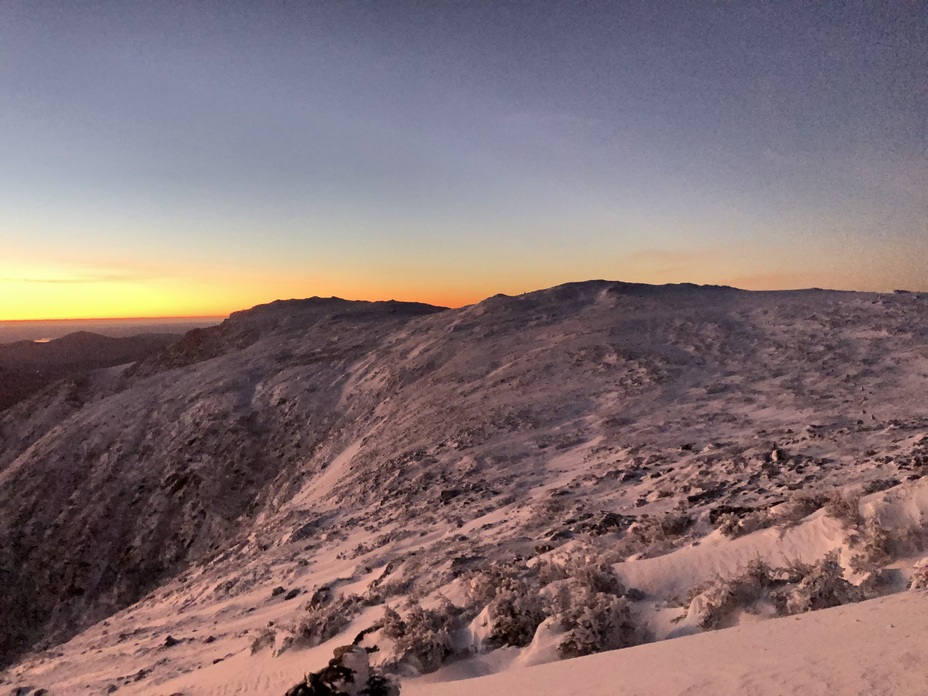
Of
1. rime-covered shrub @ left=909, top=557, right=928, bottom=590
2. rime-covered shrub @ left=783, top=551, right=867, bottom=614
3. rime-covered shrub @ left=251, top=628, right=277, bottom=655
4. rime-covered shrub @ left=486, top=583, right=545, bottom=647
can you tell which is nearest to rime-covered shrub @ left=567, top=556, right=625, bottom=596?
rime-covered shrub @ left=486, top=583, right=545, bottom=647

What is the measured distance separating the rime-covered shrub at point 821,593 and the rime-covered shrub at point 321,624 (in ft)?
14.6

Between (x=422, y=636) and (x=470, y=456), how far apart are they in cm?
811

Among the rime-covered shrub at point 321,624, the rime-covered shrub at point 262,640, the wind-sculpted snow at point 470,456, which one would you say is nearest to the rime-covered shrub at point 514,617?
the wind-sculpted snow at point 470,456

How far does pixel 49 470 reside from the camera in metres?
21.7

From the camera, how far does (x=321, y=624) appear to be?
6.18 metres

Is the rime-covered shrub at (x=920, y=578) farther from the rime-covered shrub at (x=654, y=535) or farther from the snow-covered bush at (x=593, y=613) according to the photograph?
the rime-covered shrub at (x=654, y=535)

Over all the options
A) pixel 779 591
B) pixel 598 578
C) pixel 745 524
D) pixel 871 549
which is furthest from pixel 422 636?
pixel 871 549

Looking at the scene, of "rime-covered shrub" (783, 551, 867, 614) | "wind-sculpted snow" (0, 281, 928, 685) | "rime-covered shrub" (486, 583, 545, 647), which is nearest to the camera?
"rime-covered shrub" (783, 551, 867, 614)

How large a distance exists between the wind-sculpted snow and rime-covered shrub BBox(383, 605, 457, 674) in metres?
0.08

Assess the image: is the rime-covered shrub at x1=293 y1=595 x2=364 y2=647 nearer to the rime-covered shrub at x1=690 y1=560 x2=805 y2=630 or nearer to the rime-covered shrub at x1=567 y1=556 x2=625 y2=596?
the rime-covered shrub at x1=567 y1=556 x2=625 y2=596

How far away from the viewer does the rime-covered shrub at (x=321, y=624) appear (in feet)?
20.0

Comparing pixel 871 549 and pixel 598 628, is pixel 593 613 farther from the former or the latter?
pixel 871 549

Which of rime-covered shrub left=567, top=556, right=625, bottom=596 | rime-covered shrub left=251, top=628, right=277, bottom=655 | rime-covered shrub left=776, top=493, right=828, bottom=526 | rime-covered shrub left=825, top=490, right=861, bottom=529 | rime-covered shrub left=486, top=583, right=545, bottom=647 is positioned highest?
rime-covered shrub left=825, top=490, right=861, bottom=529

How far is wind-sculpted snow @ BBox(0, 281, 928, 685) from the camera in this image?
7477 mm
